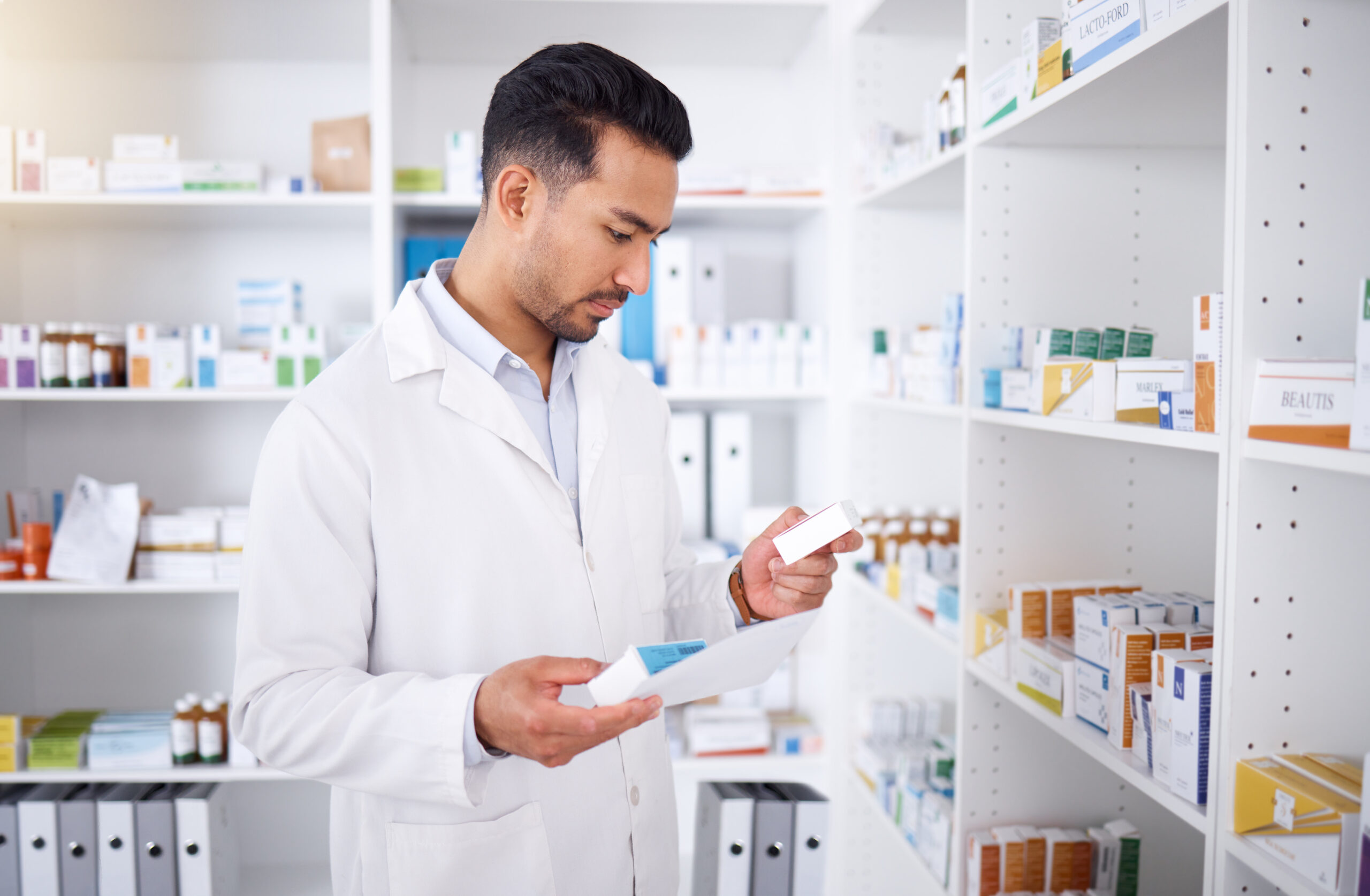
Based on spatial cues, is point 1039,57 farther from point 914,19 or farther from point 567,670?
point 567,670

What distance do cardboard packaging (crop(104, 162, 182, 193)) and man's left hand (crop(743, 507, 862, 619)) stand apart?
1945 millimetres

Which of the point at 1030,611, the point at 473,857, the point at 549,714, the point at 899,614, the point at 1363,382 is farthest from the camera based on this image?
the point at 899,614

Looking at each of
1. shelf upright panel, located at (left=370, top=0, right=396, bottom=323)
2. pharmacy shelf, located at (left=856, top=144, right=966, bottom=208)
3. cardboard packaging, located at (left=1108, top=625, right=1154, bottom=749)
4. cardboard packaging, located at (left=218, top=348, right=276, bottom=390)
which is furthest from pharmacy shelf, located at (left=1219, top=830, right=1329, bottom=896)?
cardboard packaging, located at (left=218, top=348, right=276, bottom=390)

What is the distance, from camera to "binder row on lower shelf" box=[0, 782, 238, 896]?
2.32 meters

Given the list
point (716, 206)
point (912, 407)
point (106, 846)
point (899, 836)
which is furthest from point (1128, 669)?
point (106, 846)

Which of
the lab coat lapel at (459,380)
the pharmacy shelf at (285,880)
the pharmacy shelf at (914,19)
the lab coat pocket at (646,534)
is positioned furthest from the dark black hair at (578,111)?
the pharmacy shelf at (285,880)

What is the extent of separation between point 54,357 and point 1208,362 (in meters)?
2.60

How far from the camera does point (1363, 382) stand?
0.84 metres

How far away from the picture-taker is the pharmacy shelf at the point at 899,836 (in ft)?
6.42

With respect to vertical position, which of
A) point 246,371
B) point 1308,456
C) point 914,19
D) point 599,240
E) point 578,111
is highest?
point 914,19

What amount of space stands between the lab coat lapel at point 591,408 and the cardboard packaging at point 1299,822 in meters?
0.88

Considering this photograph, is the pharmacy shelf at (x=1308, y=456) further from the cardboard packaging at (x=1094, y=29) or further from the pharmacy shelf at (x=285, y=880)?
the pharmacy shelf at (x=285, y=880)

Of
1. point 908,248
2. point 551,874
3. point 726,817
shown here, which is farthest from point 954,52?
point 551,874

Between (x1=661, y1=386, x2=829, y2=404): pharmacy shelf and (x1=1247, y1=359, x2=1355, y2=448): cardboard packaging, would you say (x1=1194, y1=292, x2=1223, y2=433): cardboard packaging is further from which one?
(x1=661, y1=386, x2=829, y2=404): pharmacy shelf
